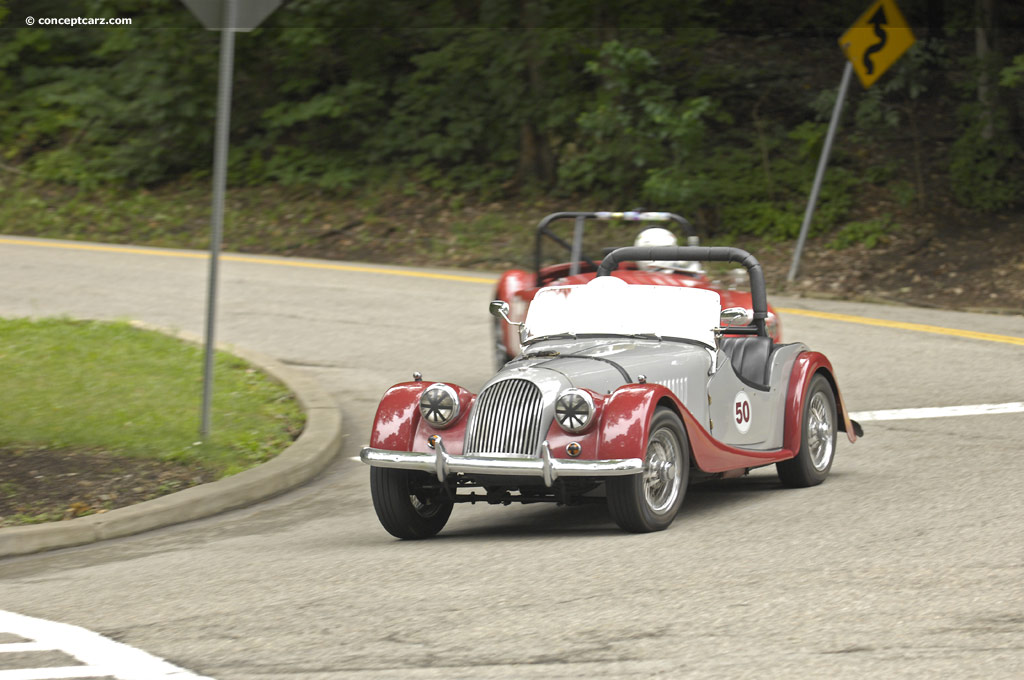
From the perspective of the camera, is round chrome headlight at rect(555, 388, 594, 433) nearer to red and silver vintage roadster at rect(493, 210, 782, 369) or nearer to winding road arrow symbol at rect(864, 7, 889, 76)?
red and silver vintage roadster at rect(493, 210, 782, 369)

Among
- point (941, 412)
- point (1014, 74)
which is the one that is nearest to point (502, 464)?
point (941, 412)

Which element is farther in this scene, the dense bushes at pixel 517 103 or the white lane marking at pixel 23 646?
the dense bushes at pixel 517 103

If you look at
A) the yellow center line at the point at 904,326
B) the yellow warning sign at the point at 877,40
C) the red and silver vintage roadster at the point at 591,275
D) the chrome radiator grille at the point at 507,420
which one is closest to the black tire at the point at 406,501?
the chrome radiator grille at the point at 507,420

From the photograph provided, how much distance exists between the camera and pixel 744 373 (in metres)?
8.44

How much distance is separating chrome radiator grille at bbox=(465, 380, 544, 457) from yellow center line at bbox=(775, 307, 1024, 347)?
8.48m

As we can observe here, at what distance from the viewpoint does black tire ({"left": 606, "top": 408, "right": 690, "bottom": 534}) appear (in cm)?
698

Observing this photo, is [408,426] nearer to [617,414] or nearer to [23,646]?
[617,414]

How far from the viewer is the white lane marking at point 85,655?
5012mm

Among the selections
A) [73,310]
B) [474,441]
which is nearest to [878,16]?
[73,310]

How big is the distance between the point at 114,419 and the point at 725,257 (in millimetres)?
4357

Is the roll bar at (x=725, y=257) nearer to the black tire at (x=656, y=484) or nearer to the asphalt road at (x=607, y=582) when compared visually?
the asphalt road at (x=607, y=582)

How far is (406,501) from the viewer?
7473mm

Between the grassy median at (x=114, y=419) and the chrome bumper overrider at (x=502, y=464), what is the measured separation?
2.01m

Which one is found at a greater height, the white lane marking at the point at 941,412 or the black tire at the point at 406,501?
the white lane marking at the point at 941,412
